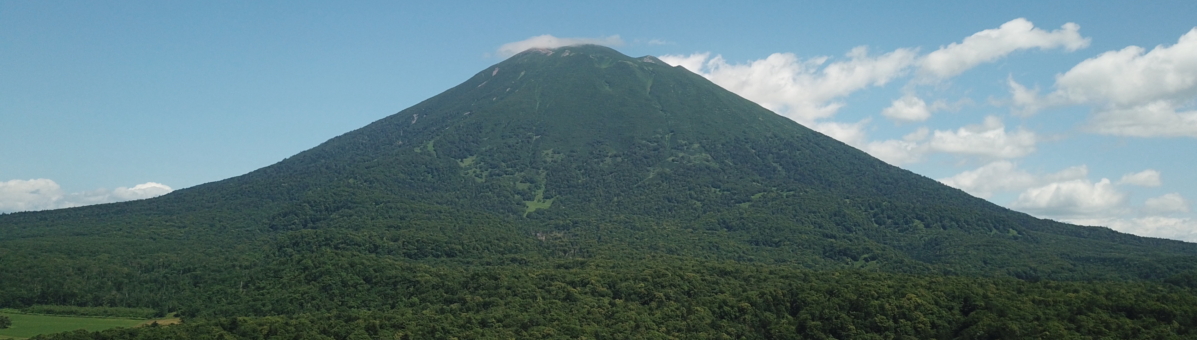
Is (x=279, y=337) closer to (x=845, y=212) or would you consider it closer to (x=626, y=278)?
(x=626, y=278)

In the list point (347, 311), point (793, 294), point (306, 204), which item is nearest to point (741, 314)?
point (793, 294)

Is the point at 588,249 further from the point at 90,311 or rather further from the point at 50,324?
the point at 50,324

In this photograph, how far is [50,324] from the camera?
3440 inches

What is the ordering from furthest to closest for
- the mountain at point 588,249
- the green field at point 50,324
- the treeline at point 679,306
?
the mountain at point 588,249, the green field at point 50,324, the treeline at point 679,306

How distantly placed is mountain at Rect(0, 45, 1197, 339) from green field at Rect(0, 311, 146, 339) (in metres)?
7.02

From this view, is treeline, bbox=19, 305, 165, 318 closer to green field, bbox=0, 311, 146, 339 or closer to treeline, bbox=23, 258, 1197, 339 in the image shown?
green field, bbox=0, 311, 146, 339

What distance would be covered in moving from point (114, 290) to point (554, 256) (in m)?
57.5

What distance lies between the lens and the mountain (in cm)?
8706

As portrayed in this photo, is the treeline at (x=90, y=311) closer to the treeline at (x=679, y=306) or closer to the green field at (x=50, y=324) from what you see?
the green field at (x=50, y=324)

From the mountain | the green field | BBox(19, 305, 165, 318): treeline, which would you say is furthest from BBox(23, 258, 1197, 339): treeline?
the green field

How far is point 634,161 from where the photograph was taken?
620ft

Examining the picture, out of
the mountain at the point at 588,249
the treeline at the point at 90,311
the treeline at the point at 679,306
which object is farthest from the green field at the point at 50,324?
the treeline at the point at 679,306

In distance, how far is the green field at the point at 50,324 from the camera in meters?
82.1

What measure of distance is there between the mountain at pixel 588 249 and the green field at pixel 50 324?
7.02 meters
